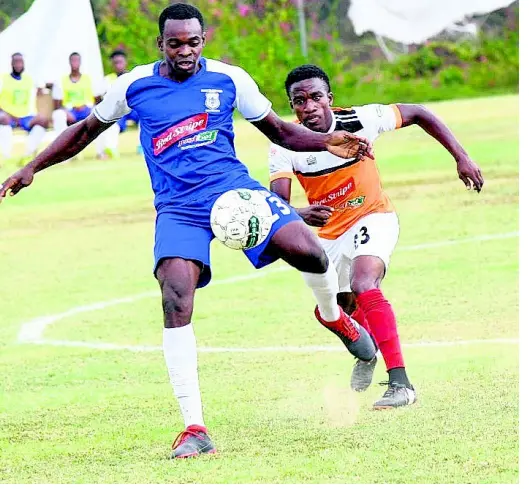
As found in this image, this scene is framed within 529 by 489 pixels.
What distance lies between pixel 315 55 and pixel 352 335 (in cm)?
3314

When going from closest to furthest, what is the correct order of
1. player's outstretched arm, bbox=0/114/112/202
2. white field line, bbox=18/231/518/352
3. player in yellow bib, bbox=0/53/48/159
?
player's outstretched arm, bbox=0/114/112/202, white field line, bbox=18/231/518/352, player in yellow bib, bbox=0/53/48/159

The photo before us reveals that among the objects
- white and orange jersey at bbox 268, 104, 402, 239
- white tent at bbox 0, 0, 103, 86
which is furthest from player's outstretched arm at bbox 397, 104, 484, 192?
white tent at bbox 0, 0, 103, 86

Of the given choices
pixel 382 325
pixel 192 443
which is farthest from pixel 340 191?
pixel 192 443

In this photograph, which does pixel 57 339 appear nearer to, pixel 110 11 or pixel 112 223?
pixel 112 223

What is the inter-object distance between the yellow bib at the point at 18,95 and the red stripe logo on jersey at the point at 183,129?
1965 centimetres

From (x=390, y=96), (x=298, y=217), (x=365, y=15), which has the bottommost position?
(x=390, y=96)

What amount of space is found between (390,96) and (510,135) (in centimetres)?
1432

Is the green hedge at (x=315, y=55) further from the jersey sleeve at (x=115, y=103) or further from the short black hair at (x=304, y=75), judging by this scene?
the jersey sleeve at (x=115, y=103)

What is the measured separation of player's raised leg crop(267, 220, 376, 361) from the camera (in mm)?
7285

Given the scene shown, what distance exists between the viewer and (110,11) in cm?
4066

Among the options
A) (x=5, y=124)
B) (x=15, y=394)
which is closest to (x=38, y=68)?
(x=5, y=124)

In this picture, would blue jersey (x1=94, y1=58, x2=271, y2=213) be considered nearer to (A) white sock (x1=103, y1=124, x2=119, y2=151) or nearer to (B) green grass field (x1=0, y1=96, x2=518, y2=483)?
(B) green grass field (x1=0, y1=96, x2=518, y2=483)

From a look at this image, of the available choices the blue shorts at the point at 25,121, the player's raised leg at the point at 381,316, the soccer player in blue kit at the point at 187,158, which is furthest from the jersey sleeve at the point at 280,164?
the blue shorts at the point at 25,121

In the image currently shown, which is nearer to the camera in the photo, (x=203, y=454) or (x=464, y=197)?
(x=203, y=454)
